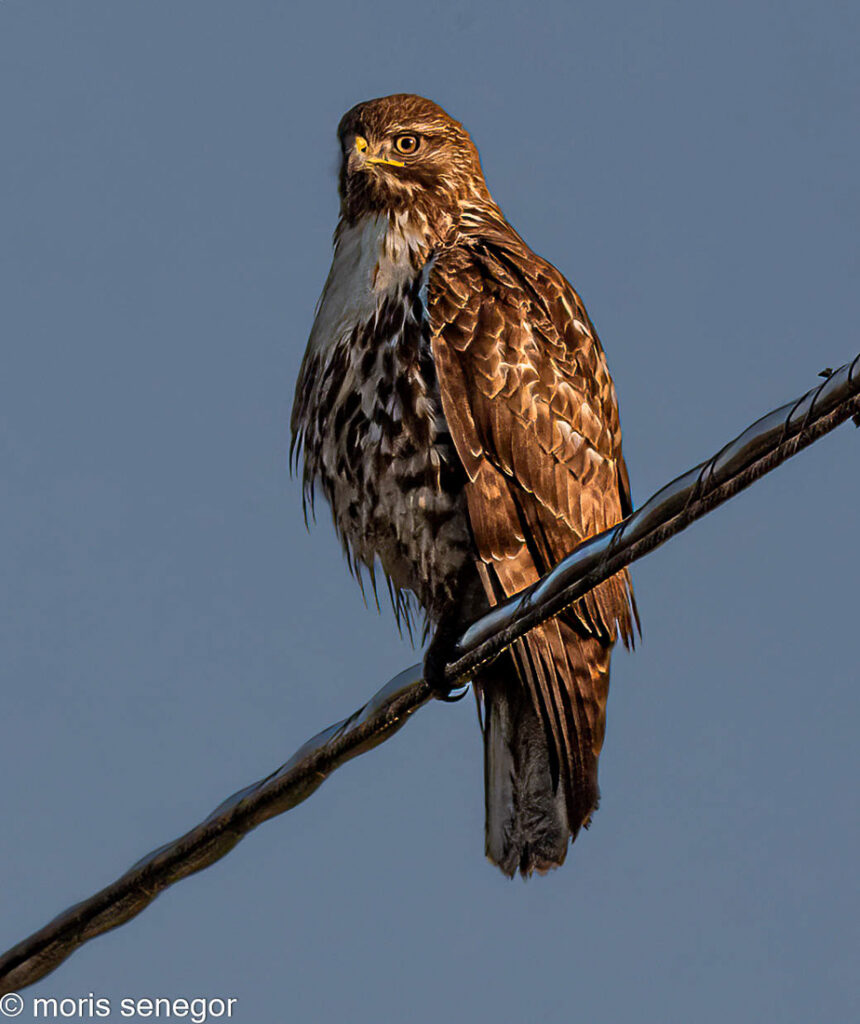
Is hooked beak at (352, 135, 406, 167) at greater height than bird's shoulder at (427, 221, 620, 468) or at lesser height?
greater

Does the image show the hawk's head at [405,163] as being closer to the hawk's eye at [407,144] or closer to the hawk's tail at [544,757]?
the hawk's eye at [407,144]

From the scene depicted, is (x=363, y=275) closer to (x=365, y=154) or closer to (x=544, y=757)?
(x=365, y=154)

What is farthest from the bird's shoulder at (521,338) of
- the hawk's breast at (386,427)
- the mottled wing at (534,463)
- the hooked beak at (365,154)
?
the hooked beak at (365,154)

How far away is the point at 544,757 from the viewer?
5867 mm

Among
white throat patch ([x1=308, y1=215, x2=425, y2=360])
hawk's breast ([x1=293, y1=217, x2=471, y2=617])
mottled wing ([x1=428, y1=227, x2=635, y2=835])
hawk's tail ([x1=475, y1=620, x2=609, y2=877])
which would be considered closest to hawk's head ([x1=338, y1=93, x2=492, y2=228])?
white throat patch ([x1=308, y1=215, x2=425, y2=360])

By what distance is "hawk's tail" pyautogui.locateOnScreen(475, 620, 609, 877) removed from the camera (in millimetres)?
5812

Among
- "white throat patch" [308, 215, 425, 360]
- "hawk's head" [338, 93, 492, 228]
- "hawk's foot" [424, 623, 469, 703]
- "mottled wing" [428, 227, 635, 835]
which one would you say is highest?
"hawk's head" [338, 93, 492, 228]

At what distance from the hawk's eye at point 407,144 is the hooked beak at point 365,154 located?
70 millimetres

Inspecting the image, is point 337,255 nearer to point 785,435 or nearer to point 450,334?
point 450,334

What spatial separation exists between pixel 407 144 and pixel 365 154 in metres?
0.20

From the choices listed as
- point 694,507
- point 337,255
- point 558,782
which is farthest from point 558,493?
point 694,507

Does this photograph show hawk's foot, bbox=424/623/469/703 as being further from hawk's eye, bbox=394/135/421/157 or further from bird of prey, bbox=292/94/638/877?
hawk's eye, bbox=394/135/421/157

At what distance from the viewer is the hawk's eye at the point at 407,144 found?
691 cm

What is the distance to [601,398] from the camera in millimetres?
6500
